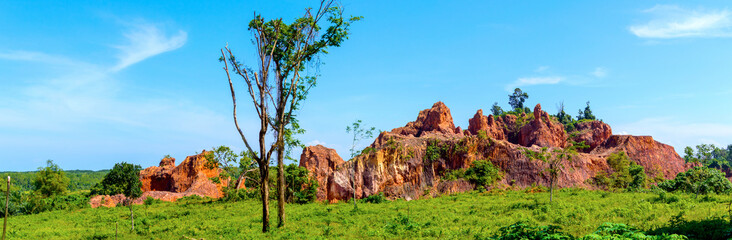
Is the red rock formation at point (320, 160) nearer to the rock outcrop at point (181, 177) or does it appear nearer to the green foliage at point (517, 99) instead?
the rock outcrop at point (181, 177)

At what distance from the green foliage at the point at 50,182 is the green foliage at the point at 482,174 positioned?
55796 millimetres

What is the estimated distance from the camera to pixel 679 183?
4847cm

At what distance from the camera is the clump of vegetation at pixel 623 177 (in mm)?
58156

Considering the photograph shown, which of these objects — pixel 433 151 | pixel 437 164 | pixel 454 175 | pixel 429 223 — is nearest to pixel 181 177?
pixel 433 151

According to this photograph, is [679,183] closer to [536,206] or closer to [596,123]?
[536,206]

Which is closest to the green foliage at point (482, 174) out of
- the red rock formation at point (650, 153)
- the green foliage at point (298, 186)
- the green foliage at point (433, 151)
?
the green foliage at point (433, 151)

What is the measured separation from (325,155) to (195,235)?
39.9 meters

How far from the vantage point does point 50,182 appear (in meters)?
60.3

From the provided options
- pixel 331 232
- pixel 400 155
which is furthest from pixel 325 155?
pixel 331 232

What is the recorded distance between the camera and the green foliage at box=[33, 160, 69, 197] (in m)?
60.2

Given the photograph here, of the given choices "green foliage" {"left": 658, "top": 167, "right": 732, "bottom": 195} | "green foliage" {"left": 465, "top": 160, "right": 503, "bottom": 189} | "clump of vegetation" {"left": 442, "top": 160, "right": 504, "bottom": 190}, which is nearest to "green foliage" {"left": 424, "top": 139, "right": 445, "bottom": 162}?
"clump of vegetation" {"left": 442, "top": 160, "right": 504, "bottom": 190}

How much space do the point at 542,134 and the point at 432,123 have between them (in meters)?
22.3

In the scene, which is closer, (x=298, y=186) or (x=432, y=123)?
(x=298, y=186)

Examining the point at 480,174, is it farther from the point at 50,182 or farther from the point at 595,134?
the point at 50,182
